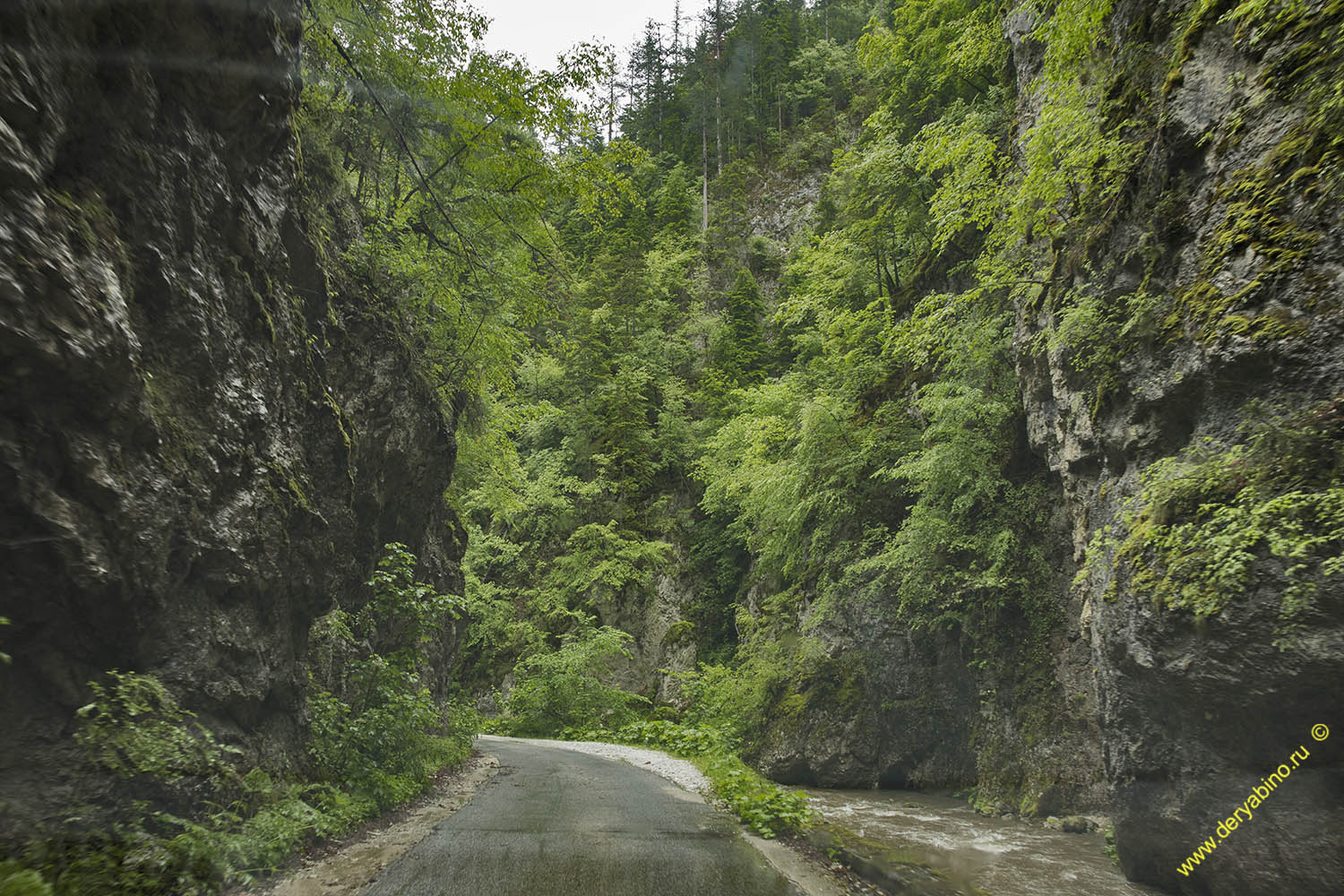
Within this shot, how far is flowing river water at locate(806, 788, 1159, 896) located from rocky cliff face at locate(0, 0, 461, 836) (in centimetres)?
735

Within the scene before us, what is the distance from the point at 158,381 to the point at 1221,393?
909cm

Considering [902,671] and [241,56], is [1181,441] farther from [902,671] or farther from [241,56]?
[241,56]

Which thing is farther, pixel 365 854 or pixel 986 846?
pixel 986 846

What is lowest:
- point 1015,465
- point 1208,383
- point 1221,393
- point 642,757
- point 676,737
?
point 642,757

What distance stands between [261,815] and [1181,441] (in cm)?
915

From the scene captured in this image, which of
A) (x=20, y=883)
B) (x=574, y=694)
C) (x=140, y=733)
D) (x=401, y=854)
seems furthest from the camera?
(x=574, y=694)

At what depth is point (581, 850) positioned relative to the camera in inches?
246

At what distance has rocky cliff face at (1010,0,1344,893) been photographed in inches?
184

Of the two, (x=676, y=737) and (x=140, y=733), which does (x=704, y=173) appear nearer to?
(x=676, y=737)

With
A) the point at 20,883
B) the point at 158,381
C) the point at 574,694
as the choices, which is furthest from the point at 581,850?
the point at 574,694

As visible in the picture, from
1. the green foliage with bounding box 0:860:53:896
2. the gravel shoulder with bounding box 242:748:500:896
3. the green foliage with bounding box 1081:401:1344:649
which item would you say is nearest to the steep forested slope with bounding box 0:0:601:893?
the green foliage with bounding box 0:860:53:896

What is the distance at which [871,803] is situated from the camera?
10617mm

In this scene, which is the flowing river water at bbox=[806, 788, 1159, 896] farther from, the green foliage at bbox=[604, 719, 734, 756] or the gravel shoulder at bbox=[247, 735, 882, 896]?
the green foliage at bbox=[604, 719, 734, 756]

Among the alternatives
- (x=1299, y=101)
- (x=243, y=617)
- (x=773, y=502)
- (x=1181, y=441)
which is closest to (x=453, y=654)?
(x=773, y=502)
